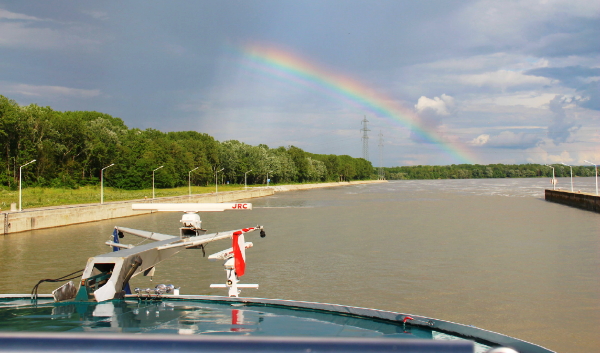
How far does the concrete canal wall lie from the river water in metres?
19.6

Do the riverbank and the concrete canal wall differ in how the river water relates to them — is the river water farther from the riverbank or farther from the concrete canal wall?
the concrete canal wall

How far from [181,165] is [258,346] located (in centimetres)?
11613

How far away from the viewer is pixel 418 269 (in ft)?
79.6

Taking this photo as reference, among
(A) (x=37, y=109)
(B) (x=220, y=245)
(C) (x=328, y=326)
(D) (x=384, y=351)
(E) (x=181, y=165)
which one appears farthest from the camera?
(E) (x=181, y=165)

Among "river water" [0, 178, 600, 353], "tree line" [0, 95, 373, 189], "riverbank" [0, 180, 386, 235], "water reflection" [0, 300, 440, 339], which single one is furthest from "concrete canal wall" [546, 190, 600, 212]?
"tree line" [0, 95, 373, 189]

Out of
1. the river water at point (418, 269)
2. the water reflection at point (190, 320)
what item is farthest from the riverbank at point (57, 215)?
the water reflection at point (190, 320)

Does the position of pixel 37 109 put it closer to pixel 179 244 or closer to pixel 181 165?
pixel 181 165

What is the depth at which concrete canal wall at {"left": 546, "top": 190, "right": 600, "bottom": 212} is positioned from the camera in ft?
202

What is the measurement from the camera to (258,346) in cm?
204

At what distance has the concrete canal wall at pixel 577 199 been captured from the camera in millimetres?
61509

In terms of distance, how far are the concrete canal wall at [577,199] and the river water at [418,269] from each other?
64.4 feet

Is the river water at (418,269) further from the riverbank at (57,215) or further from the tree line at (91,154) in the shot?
the tree line at (91,154)

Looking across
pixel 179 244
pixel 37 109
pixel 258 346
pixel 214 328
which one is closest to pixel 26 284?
pixel 179 244

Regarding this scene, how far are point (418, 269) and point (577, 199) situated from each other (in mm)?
57564
